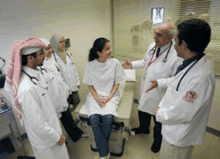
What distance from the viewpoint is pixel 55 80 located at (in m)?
1.69

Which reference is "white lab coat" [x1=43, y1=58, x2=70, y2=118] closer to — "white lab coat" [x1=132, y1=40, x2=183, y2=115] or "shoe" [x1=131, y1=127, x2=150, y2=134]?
"white lab coat" [x1=132, y1=40, x2=183, y2=115]

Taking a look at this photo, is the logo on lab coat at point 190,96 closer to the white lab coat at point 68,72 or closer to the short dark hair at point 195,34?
the short dark hair at point 195,34

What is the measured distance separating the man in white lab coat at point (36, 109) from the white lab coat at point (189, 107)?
96 centimetres

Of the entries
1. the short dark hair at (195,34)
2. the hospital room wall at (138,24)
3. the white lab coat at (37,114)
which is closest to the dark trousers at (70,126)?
the white lab coat at (37,114)

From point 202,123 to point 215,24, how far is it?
1.49m

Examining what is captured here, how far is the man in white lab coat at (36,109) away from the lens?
106 centimetres

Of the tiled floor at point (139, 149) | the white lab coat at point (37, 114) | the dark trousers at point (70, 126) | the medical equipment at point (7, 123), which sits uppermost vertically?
the white lab coat at point (37, 114)

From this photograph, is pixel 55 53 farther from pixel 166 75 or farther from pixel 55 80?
pixel 166 75

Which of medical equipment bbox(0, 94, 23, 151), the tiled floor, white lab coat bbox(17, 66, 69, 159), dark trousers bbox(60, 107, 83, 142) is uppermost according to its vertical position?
white lab coat bbox(17, 66, 69, 159)

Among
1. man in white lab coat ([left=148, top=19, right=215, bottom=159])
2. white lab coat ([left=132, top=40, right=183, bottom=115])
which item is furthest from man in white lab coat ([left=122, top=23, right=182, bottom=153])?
man in white lab coat ([left=148, top=19, right=215, bottom=159])

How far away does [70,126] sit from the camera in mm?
2096

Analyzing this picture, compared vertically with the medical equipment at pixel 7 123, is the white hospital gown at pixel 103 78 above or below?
above

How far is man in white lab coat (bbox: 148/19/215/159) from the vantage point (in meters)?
0.94

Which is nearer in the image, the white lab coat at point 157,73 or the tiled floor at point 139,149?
the white lab coat at point 157,73
